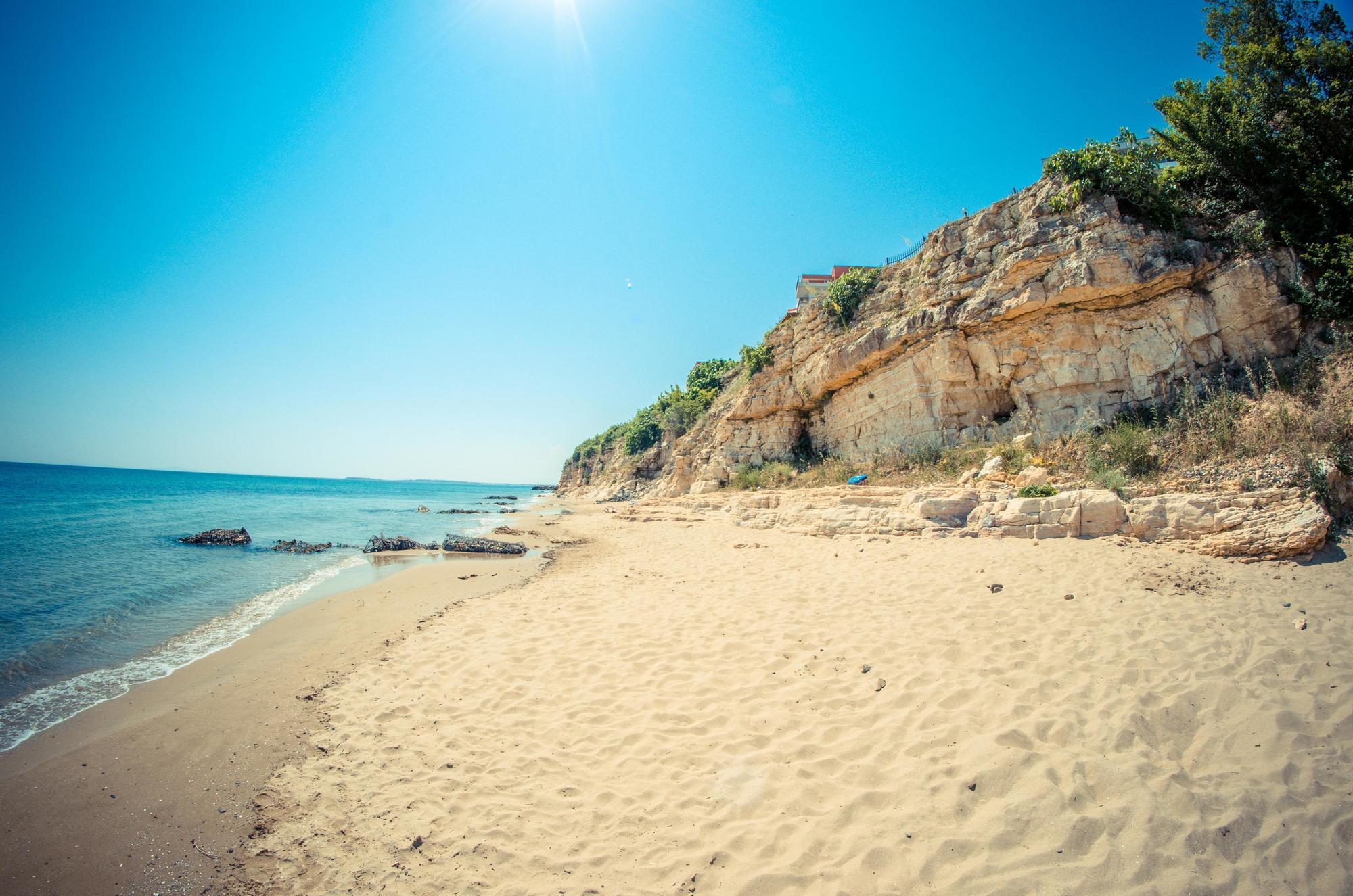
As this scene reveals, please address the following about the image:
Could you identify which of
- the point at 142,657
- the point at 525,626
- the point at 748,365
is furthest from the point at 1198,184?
the point at 142,657

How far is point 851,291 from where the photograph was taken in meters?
21.4

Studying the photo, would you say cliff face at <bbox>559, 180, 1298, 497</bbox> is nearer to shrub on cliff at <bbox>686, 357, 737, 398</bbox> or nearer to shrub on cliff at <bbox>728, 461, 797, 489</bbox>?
shrub on cliff at <bbox>728, 461, 797, 489</bbox>

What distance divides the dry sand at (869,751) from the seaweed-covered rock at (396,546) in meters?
11.4

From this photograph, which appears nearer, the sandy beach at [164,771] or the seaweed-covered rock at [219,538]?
the sandy beach at [164,771]

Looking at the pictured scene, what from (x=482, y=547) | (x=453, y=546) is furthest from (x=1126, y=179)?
(x=453, y=546)

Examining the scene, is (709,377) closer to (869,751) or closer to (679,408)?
(679,408)

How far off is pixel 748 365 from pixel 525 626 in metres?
22.1

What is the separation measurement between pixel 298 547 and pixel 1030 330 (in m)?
26.2

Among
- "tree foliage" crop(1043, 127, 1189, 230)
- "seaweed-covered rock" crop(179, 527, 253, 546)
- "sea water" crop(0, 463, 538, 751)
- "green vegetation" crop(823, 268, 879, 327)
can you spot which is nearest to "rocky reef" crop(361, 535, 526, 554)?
"sea water" crop(0, 463, 538, 751)

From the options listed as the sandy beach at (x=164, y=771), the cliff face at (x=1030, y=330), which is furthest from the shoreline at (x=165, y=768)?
the cliff face at (x=1030, y=330)

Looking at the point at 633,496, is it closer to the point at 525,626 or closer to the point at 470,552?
the point at 470,552

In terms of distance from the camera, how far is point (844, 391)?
70.9ft

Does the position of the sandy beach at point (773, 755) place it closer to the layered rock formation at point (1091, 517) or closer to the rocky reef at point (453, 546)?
the layered rock formation at point (1091, 517)

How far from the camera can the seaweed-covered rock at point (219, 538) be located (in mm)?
17047
